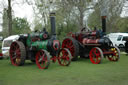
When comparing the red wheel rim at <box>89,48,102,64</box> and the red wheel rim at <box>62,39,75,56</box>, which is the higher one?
the red wheel rim at <box>62,39,75,56</box>

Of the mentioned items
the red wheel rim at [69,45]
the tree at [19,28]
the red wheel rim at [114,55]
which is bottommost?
the red wheel rim at [114,55]

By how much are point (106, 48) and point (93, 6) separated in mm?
12406

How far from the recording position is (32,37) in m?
8.14

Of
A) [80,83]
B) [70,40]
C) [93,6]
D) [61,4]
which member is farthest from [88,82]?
[93,6]

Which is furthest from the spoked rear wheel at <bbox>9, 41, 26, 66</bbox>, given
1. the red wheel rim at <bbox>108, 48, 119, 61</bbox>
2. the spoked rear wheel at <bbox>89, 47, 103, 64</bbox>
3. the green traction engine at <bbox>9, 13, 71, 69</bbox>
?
the red wheel rim at <bbox>108, 48, 119, 61</bbox>

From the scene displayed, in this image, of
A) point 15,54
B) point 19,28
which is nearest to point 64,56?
point 15,54

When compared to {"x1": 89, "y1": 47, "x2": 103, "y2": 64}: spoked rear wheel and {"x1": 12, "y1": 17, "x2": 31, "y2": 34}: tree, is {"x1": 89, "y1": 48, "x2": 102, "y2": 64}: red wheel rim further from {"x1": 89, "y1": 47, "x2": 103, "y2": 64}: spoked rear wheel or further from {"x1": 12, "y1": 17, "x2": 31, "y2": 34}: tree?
{"x1": 12, "y1": 17, "x2": 31, "y2": 34}: tree

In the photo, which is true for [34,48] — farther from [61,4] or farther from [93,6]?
[93,6]

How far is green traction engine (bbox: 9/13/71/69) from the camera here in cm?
732

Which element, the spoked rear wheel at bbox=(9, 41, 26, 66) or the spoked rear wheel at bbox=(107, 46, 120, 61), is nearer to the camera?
the spoked rear wheel at bbox=(9, 41, 26, 66)

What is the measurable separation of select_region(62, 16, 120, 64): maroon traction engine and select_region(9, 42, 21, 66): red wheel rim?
2.58 meters

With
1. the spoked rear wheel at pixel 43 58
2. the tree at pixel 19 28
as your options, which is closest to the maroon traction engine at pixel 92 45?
the spoked rear wheel at pixel 43 58

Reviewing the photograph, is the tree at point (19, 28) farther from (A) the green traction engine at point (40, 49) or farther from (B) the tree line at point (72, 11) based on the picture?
(A) the green traction engine at point (40, 49)

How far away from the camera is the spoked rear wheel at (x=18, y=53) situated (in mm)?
7797
